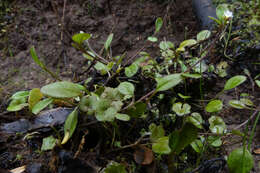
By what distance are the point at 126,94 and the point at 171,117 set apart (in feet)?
0.95

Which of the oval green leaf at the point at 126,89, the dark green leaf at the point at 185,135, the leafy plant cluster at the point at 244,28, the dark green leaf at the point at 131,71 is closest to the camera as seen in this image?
the dark green leaf at the point at 185,135

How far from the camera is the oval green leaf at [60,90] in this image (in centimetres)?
73

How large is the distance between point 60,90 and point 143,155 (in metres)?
0.41

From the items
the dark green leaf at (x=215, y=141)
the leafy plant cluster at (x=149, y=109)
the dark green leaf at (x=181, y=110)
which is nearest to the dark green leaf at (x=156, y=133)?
the leafy plant cluster at (x=149, y=109)

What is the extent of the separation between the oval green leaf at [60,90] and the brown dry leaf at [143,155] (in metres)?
0.33

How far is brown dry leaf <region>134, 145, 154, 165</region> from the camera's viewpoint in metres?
0.81

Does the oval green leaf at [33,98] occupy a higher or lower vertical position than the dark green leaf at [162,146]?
higher

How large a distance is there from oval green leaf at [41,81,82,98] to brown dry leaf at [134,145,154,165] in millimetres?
334

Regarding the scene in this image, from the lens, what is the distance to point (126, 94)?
807mm

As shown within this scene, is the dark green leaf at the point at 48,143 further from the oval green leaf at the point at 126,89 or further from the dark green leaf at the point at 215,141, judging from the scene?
the dark green leaf at the point at 215,141

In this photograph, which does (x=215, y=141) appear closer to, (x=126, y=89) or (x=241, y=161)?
(x=241, y=161)

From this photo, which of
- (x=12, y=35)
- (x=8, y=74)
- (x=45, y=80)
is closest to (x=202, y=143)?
(x=45, y=80)

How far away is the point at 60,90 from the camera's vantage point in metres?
0.75

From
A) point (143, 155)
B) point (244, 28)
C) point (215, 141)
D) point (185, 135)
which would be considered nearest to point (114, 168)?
point (143, 155)
